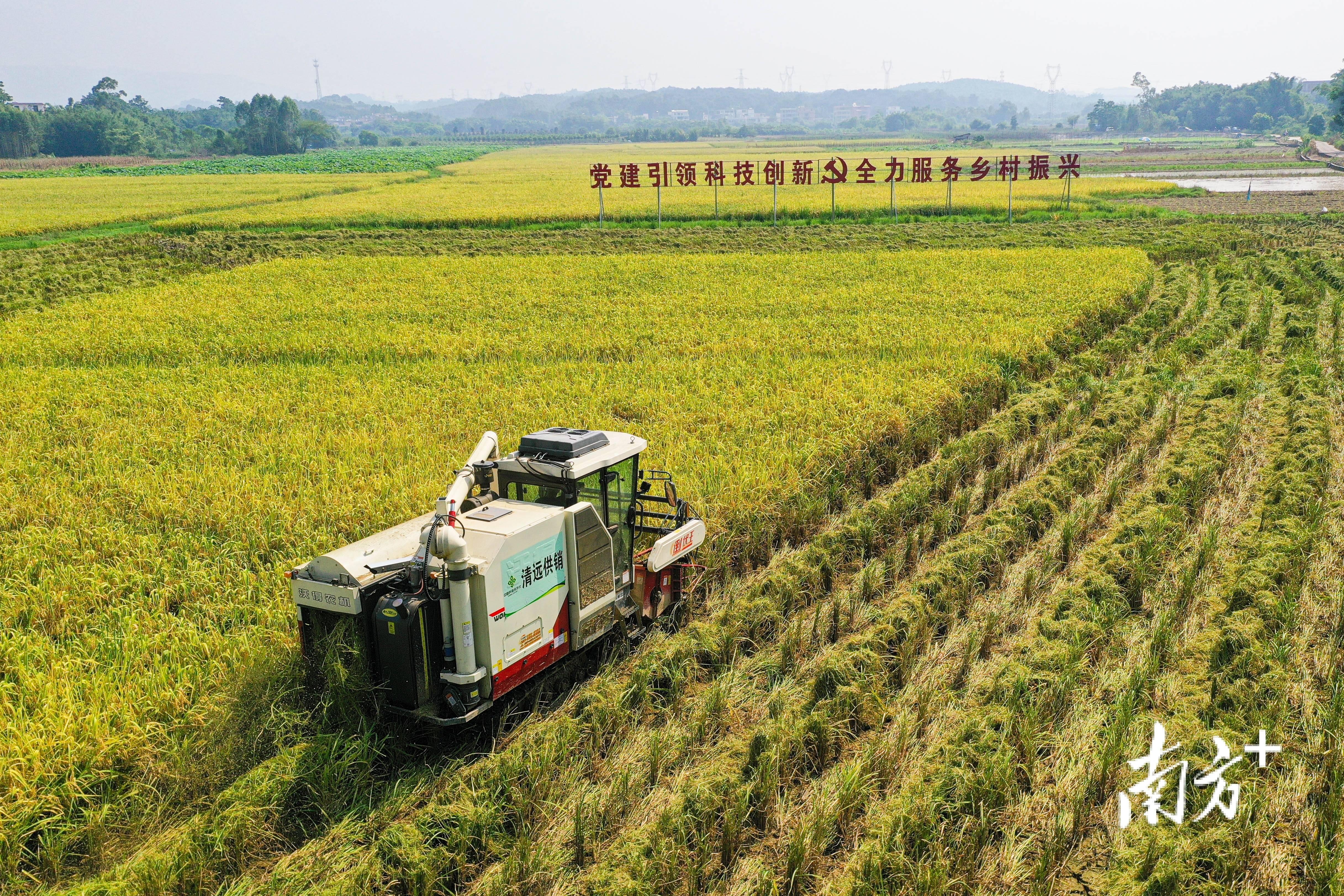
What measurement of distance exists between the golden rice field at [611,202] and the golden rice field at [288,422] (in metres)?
14.2

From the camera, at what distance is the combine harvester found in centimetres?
546

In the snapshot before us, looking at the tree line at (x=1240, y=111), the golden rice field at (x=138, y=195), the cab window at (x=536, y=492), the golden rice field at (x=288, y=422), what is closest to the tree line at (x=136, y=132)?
the golden rice field at (x=138, y=195)

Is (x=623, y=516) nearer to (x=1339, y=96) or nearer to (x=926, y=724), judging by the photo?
(x=926, y=724)

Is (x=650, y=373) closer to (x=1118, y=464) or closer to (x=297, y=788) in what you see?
(x=1118, y=464)

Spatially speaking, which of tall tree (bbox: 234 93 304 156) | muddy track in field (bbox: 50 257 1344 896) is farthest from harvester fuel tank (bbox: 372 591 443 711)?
tall tree (bbox: 234 93 304 156)

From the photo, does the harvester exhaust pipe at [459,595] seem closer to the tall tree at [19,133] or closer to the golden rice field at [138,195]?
the golden rice field at [138,195]

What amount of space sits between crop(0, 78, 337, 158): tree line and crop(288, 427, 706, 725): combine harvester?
12931cm

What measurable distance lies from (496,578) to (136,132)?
13587 cm

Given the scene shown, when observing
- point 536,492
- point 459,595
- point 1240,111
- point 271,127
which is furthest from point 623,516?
point 1240,111

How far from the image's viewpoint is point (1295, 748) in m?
5.64

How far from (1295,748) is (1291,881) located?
4.09ft

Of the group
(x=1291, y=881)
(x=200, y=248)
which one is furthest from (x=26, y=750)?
(x=200, y=248)

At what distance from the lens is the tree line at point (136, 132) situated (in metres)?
110

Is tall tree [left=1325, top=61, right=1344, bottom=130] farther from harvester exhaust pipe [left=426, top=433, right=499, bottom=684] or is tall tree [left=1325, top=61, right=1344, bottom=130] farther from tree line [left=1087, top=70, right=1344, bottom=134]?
harvester exhaust pipe [left=426, top=433, right=499, bottom=684]
